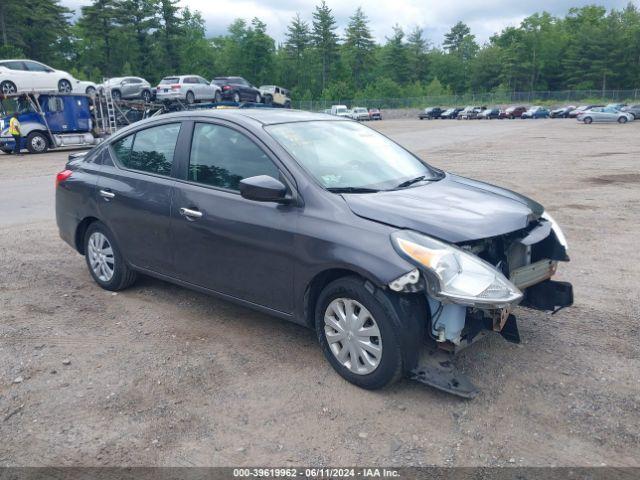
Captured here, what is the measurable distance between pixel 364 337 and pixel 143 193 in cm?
243

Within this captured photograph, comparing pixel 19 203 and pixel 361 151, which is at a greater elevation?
pixel 361 151

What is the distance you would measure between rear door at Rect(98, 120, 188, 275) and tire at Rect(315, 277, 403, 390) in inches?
64.9

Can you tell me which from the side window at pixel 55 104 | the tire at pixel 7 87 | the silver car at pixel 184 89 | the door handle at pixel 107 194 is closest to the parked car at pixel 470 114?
the silver car at pixel 184 89

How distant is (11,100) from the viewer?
23109mm

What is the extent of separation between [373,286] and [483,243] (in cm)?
80

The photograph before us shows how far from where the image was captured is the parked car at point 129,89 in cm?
3150

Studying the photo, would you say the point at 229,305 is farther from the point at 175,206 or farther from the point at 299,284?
the point at 299,284

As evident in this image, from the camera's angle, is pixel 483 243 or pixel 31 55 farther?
pixel 31 55

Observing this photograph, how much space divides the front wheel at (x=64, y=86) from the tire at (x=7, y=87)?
2.30 m

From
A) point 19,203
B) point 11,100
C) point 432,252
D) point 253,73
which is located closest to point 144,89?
point 11,100

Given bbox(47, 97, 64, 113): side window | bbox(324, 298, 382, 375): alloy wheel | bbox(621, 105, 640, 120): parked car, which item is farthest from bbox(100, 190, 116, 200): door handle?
bbox(621, 105, 640, 120): parked car

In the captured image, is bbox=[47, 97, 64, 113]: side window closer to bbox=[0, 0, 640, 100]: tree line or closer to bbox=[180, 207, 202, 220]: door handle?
bbox=[180, 207, 202, 220]: door handle

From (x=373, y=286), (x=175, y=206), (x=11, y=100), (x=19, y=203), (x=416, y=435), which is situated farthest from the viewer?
(x=11, y=100)

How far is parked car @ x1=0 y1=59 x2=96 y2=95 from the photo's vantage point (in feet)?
77.9
